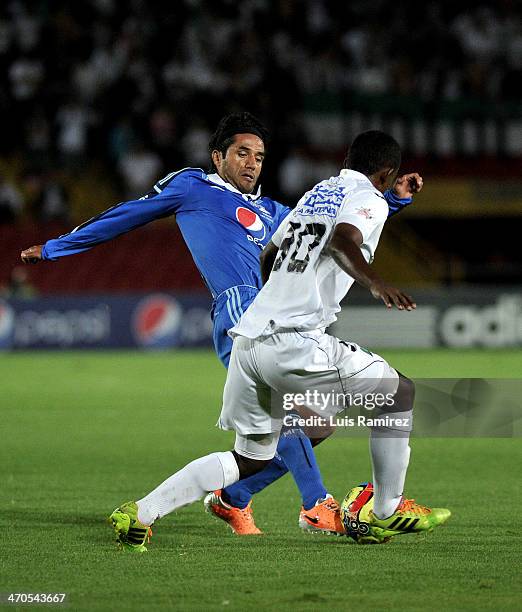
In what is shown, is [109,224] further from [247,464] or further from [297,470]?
[297,470]

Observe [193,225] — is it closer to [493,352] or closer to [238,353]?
[238,353]

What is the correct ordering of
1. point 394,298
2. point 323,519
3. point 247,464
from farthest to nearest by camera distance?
1. point 323,519
2. point 247,464
3. point 394,298

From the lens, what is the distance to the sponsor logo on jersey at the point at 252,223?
6.88 m

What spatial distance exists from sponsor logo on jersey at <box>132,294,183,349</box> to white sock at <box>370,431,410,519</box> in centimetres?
1639

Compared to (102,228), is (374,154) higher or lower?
higher

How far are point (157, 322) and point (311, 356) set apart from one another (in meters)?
16.9

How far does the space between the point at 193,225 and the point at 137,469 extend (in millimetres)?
3075

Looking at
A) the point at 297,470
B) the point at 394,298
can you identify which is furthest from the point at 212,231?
the point at 394,298

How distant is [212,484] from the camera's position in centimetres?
598

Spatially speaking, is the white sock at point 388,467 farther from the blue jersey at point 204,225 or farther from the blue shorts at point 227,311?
the blue jersey at point 204,225

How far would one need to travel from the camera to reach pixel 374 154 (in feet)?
19.4

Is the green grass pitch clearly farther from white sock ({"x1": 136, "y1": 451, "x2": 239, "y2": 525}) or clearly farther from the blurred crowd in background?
the blurred crowd in background

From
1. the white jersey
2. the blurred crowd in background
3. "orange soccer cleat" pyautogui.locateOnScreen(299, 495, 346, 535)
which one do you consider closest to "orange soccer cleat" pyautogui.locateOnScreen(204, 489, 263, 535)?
"orange soccer cleat" pyautogui.locateOnScreen(299, 495, 346, 535)

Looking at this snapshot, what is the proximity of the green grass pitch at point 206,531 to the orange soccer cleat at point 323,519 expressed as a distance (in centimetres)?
12
